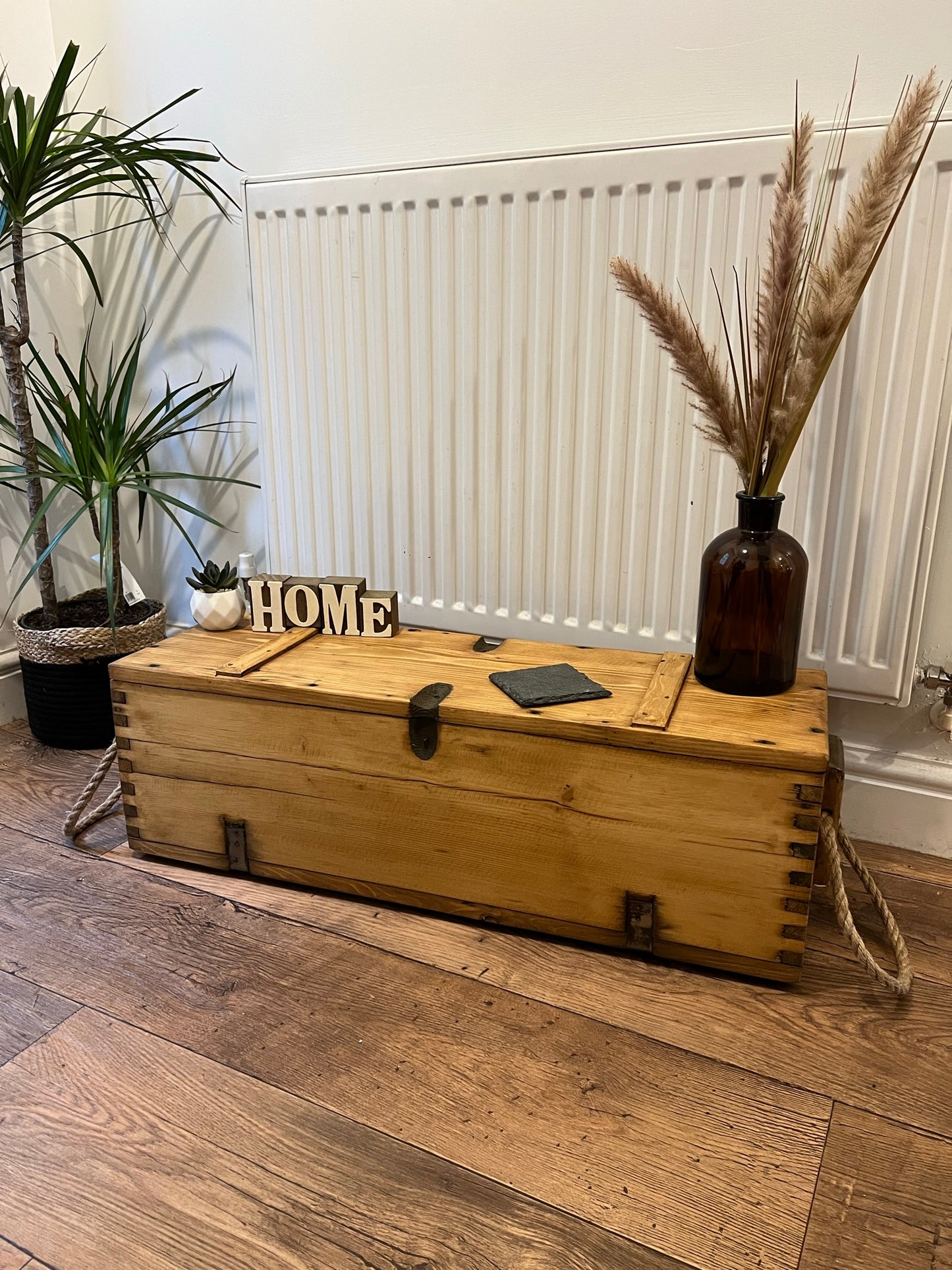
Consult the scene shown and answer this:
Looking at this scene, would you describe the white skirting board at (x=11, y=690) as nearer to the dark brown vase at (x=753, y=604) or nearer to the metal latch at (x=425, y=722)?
the metal latch at (x=425, y=722)

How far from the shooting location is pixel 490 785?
1.24 m

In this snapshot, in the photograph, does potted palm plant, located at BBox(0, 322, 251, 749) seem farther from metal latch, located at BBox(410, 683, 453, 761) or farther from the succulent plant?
metal latch, located at BBox(410, 683, 453, 761)

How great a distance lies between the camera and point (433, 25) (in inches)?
59.2

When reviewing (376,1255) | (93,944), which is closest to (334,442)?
(93,944)

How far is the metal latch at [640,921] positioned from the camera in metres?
1.20

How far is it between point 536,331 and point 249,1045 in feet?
3.57

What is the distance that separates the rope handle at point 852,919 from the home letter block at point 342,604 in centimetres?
74

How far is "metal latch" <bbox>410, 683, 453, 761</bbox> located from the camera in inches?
48.4

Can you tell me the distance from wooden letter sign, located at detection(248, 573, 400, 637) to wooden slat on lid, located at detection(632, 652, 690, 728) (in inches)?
17.1

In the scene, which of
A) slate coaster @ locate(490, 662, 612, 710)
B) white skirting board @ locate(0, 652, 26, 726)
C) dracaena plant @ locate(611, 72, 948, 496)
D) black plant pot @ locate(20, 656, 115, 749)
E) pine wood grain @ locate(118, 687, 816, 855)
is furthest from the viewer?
white skirting board @ locate(0, 652, 26, 726)

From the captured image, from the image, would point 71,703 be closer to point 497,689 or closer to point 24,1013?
point 24,1013

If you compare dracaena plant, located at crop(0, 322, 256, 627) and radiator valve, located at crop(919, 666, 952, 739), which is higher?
dracaena plant, located at crop(0, 322, 256, 627)

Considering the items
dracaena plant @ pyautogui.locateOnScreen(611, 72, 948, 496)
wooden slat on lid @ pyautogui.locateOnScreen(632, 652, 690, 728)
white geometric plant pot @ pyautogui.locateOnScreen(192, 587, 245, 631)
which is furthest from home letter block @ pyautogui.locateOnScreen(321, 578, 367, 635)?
dracaena plant @ pyautogui.locateOnScreen(611, 72, 948, 496)

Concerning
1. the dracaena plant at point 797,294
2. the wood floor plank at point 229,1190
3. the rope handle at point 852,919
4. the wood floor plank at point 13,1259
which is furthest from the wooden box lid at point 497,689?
the wood floor plank at point 13,1259
